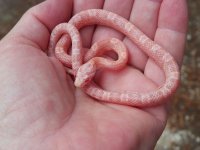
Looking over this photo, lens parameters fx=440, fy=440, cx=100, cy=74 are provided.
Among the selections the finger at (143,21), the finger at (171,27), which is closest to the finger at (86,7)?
the finger at (143,21)

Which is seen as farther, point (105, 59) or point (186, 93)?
point (186, 93)

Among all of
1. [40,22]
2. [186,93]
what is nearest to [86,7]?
[40,22]

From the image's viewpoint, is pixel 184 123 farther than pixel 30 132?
Yes

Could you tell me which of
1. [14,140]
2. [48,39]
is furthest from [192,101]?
[14,140]

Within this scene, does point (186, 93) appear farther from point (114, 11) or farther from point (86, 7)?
point (86, 7)

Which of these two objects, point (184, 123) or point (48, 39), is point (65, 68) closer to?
point (48, 39)
